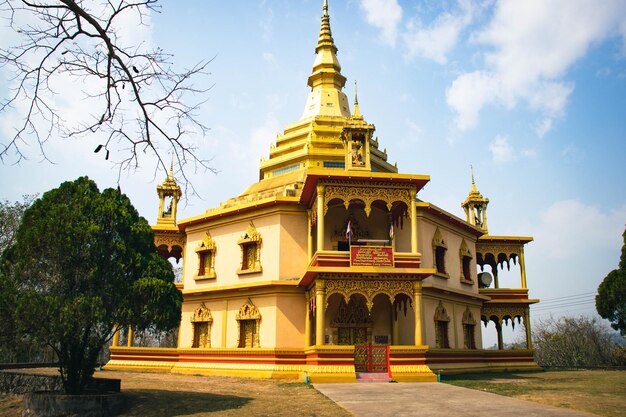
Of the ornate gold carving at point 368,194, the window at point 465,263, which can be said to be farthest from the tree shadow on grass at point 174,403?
the window at point 465,263

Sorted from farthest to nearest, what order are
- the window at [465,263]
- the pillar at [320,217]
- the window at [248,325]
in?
the window at [465,263] → the window at [248,325] → the pillar at [320,217]

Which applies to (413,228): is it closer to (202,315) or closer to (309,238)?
(309,238)

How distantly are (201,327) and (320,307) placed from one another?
28.8 ft

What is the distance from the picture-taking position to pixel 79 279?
1238 centimetres

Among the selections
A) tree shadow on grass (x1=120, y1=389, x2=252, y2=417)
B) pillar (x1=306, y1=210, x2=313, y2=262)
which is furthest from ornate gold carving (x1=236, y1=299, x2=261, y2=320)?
tree shadow on grass (x1=120, y1=389, x2=252, y2=417)

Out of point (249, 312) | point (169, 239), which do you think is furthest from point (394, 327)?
point (169, 239)

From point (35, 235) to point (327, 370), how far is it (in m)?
10.3

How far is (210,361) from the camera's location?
2375 centimetres

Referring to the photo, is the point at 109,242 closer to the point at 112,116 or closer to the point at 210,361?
the point at 112,116

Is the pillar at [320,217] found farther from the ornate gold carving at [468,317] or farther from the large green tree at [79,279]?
the ornate gold carving at [468,317]

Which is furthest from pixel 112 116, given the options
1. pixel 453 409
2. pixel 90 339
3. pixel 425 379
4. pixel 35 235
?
pixel 425 379

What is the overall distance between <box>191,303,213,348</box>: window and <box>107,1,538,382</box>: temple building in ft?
0.22

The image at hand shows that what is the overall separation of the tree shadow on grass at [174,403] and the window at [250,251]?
8.95 m

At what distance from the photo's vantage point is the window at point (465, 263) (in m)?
27.2
